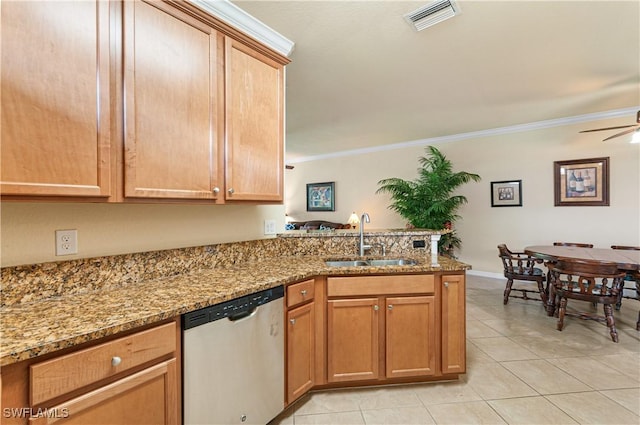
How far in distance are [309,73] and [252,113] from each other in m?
1.38

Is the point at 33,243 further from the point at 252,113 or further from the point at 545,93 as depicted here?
the point at 545,93

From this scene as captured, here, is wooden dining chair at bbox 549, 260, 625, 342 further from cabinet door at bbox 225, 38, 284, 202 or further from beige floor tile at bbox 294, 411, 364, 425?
cabinet door at bbox 225, 38, 284, 202

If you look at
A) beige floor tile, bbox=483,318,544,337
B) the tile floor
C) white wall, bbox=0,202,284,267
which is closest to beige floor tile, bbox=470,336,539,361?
the tile floor

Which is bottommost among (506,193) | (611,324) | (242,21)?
(611,324)

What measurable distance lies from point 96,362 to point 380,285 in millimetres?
1527

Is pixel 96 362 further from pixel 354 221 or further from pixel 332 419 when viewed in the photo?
pixel 354 221

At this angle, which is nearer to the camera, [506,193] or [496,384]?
[496,384]

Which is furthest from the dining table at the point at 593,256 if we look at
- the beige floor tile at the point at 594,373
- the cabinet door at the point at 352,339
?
the cabinet door at the point at 352,339

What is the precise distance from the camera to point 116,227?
62.4 inches

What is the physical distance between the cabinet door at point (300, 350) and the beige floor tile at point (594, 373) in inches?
80.3

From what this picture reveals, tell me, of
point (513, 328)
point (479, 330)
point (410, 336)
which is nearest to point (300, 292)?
point (410, 336)

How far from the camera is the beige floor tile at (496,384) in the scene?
205cm

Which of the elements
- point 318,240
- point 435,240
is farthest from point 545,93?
point 318,240

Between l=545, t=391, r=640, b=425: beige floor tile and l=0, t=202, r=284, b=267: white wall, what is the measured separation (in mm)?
2355
